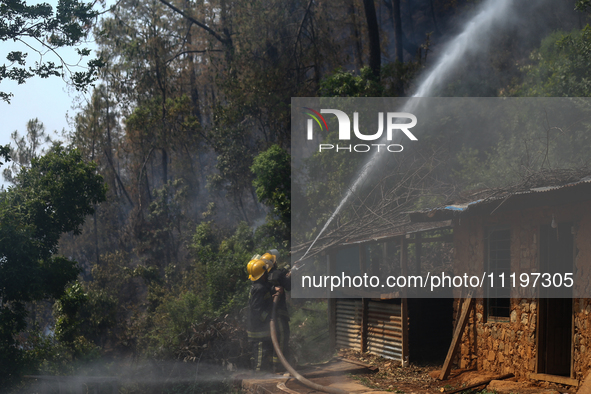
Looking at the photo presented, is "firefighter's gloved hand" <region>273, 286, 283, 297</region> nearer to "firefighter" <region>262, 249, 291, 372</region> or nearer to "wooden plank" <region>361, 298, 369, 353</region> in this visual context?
"firefighter" <region>262, 249, 291, 372</region>

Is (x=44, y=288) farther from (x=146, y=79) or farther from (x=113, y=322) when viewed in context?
(x=146, y=79)

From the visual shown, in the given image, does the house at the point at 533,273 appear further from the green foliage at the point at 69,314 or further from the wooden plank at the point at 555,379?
the green foliage at the point at 69,314

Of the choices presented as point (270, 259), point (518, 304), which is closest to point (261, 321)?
point (270, 259)

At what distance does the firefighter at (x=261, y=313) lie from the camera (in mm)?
10648

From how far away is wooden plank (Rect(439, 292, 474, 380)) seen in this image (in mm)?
9820

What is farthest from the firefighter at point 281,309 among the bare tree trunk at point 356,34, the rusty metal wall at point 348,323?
the bare tree trunk at point 356,34

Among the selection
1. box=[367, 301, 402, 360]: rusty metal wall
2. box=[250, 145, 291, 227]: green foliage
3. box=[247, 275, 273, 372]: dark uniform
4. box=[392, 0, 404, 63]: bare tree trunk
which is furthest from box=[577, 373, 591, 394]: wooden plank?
box=[392, 0, 404, 63]: bare tree trunk

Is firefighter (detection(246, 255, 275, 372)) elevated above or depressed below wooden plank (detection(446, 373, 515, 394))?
above

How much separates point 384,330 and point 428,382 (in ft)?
8.79

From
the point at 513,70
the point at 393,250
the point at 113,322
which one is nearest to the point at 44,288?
the point at 113,322

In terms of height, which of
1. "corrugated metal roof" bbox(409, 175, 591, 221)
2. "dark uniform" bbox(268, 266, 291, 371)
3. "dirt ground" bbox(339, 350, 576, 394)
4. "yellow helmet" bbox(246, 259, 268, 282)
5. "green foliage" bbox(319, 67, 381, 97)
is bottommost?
"dirt ground" bbox(339, 350, 576, 394)

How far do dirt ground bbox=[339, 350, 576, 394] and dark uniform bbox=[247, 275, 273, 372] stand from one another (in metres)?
1.82

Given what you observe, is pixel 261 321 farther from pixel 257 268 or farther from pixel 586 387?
pixel 586 387

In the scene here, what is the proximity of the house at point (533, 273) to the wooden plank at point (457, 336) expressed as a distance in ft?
1.21
